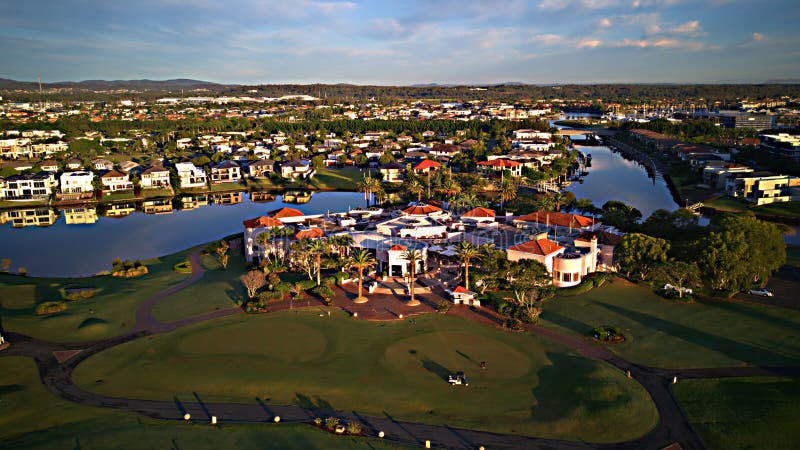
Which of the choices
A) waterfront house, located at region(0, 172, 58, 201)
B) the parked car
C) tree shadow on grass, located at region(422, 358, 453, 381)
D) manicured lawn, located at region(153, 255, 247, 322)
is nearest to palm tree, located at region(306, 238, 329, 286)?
manicured lawn, located at region(153, 255, 247, 322)

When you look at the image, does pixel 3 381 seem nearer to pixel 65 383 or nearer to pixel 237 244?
pixel 65 383

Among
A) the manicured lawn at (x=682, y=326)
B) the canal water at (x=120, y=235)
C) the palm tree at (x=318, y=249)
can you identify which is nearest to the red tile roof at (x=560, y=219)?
the manicured lawn at (x=682, y=326)

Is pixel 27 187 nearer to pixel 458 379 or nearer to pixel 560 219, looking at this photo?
Answer: pixel 560 219

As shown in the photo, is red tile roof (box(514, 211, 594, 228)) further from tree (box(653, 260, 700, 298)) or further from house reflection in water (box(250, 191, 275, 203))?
house reflection in water (box(250, 191, 275, 203))

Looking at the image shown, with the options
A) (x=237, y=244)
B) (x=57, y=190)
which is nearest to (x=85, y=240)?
(x=237, y=244)

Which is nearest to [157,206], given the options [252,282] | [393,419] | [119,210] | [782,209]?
[119,210]

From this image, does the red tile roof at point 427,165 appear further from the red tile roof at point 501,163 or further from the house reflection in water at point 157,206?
the house reflection in water at point 157,206
